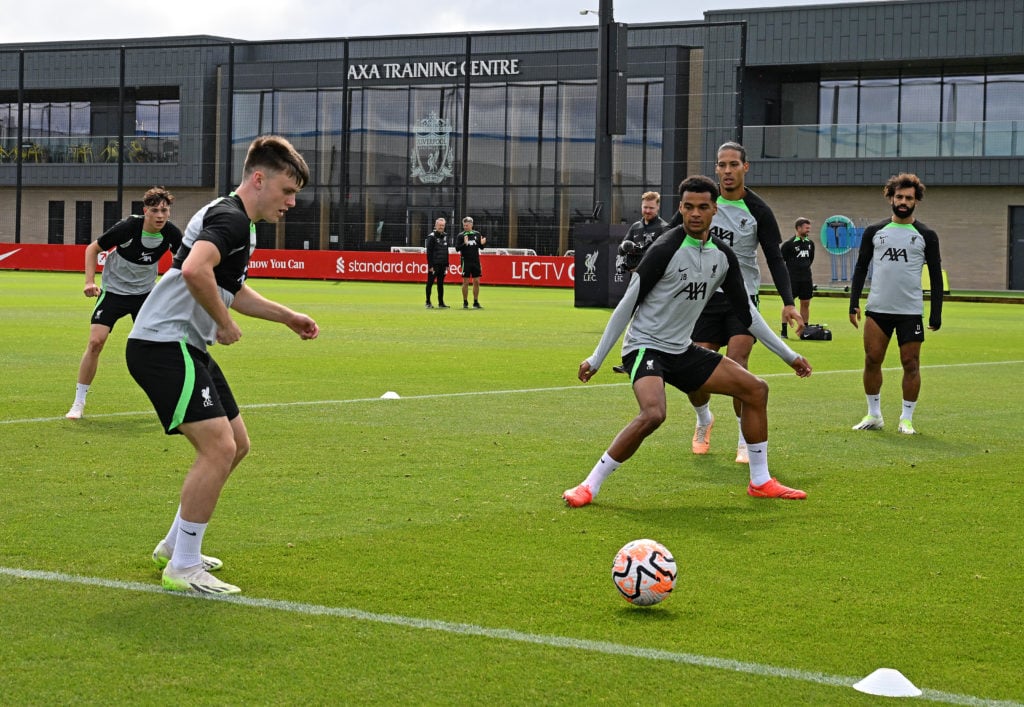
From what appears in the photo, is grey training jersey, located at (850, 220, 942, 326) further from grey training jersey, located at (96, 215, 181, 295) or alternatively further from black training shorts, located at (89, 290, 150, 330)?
black training shorts, located at (89, 290, 150, 330)

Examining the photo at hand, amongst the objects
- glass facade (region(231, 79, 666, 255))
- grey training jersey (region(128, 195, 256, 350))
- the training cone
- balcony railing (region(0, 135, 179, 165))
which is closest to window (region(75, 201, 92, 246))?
balcony railing (region(0, 135, 179, 165))

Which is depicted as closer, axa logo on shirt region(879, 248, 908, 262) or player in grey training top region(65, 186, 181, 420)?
player in grey training top region(65, 186, 181, 420)

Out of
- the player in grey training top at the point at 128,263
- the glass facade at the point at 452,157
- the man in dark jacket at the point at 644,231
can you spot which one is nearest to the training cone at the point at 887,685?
the player in grey training top at the point at 128,263

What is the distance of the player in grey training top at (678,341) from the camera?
27.6 feet

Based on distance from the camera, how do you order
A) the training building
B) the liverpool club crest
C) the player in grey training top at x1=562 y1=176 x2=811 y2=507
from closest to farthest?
the player in grey training top at x1=562 y1=176 x2=811 y2=507 < the training building < the liverpool club crest

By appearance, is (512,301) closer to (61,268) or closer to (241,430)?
(61,268)

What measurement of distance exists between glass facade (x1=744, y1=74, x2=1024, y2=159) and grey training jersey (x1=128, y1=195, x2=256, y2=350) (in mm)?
50379

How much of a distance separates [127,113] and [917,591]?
6844 cm

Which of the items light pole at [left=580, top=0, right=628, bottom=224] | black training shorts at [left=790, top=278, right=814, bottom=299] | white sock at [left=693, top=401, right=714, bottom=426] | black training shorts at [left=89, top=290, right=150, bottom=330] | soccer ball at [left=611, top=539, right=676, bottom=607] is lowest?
soccer ball at [left=611, top=539, right=676, bottom=607]

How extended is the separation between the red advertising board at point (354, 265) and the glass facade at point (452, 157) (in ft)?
22.9

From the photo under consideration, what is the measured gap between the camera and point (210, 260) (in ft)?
19.6

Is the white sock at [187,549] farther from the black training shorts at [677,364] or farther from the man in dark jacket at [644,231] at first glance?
the man in dark jacket at [644,231]

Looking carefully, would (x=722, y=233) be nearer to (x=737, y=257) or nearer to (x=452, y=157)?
(x=737, y=257)

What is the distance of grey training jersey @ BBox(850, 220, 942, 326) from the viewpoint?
488 inches
